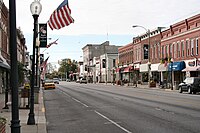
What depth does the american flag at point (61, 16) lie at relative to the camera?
18406 mm

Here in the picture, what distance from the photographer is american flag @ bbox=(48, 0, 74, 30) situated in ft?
60.4

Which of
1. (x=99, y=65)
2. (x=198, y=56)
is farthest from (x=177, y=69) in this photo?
(x=99, y=65)

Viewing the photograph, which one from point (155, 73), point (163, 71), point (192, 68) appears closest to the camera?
point (192, 68)

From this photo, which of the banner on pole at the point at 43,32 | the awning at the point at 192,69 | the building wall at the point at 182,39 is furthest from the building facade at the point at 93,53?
the banner on pole at the point at 43,32

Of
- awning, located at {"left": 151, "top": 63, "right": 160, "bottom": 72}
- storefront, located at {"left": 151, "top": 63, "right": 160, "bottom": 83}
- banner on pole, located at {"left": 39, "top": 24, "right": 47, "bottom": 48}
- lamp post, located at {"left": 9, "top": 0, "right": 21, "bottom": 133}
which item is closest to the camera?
lamp post, located at {"left": 9, "top": 0, "right": 21, "bottom": 133}

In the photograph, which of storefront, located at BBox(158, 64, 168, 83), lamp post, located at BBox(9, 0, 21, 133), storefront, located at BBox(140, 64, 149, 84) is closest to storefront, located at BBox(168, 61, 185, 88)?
storefront, located at BBox(158, 64, 168, 83)

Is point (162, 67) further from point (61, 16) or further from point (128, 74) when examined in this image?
point (61, 16)

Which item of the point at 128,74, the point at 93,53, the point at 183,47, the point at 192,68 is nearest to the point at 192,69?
the point at 192,68

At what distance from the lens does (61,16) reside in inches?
734

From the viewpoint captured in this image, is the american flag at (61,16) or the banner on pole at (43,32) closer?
the american flag at (61,16)

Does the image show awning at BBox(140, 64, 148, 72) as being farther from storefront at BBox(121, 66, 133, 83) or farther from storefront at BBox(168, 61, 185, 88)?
storefront at BBox(168, 61, 185, 88)

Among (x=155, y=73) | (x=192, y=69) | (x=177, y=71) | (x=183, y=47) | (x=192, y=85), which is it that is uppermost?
(x=183, y=47)

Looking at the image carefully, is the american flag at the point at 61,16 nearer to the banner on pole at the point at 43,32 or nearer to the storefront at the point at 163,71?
the banner on pole at the point at 43,32

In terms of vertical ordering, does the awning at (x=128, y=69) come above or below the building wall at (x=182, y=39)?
below
